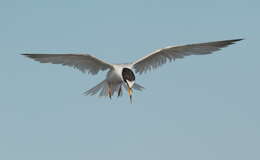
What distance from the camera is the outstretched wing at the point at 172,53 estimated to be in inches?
711

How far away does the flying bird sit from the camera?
56.4 feet

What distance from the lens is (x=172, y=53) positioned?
18.8 metres

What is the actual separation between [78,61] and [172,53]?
12.9 feet

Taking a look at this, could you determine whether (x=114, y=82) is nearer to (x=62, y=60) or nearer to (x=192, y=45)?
(x=62, y=60)

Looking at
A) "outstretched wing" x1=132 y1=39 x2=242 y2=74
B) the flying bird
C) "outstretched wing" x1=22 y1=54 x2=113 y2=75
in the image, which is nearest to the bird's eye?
the flying bird

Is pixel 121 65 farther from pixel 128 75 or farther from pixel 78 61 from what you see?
pixel 78 61

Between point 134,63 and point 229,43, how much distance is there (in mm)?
3898

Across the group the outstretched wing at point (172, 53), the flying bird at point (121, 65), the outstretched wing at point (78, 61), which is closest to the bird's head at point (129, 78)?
the flying bird at point (121, 65)

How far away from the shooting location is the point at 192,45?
18172mm

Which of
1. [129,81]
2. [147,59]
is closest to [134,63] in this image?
[147,59]

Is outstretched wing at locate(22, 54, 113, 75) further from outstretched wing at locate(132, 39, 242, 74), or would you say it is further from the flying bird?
outstretched wing at locate(132, 39, 242, 74)

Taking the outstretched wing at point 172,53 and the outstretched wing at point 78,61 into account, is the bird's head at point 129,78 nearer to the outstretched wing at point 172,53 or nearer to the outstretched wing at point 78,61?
the outstretched wing at point 78,61

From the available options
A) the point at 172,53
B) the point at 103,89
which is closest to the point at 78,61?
the point at 103,89

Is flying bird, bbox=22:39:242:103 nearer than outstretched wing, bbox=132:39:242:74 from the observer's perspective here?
Yes
